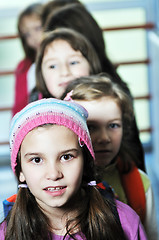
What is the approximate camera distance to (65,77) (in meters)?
1.86

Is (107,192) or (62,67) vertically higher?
(62,67)

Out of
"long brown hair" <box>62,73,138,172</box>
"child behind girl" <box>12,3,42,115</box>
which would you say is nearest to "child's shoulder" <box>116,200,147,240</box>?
"long brown hair" <box>62,73,138,172</box>

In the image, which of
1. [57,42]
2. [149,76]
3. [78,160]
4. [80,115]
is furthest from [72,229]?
[149,76]

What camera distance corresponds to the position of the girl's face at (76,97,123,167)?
1507 mm

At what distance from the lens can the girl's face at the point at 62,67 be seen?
1854 millimetres

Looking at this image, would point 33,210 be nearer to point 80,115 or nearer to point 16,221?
point 16,221

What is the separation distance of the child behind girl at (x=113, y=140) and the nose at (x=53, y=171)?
35cm

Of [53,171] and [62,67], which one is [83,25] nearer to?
[62,67]

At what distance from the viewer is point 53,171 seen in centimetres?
111

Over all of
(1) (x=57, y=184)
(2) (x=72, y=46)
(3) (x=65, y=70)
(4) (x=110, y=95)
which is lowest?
(1) (x=57, y=184)

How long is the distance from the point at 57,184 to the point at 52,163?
0.17 feet

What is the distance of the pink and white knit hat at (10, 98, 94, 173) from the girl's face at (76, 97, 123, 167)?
310 millimetres

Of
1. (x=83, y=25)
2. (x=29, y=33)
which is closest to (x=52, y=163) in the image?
(x=83, y=25)

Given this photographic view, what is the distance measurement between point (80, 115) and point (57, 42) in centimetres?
80
